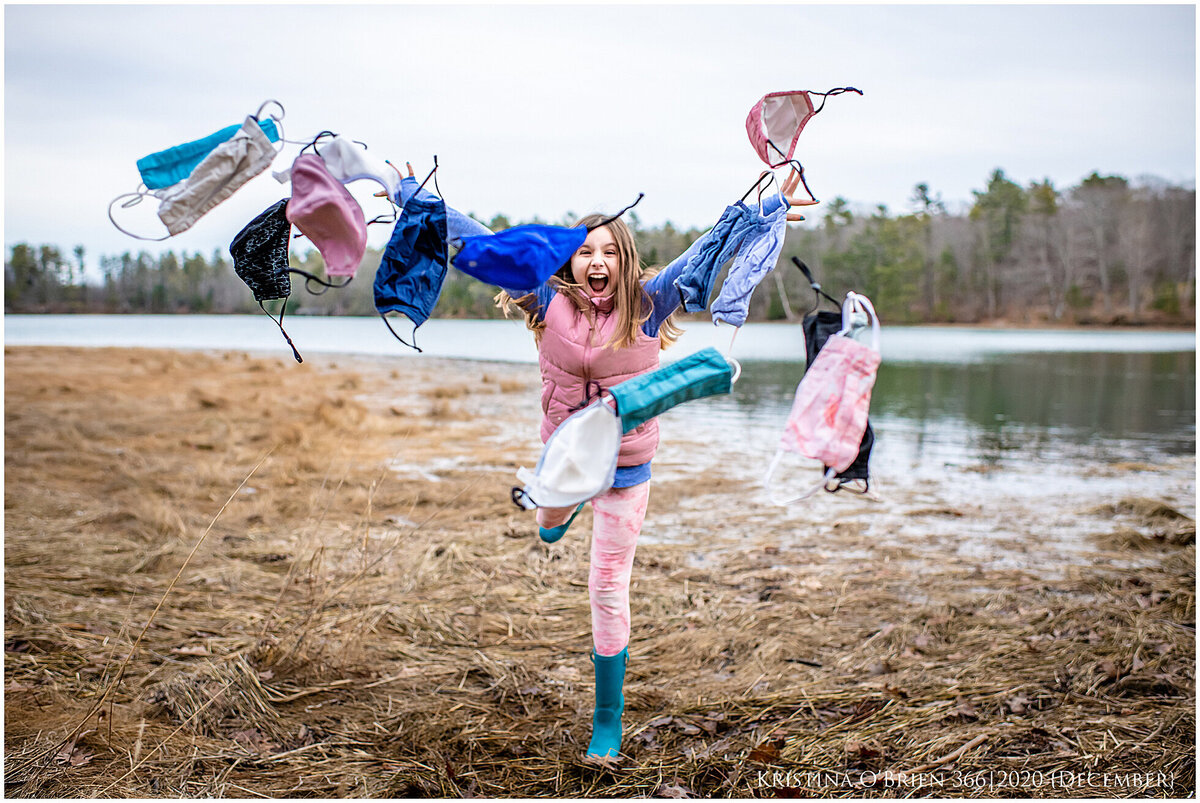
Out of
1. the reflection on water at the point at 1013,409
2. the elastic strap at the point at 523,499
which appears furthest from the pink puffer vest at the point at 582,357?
the reflection on water at the point at 1013,409

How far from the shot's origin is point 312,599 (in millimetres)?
3961

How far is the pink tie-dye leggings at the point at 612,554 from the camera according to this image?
320cm

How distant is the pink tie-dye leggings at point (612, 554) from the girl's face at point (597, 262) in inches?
30.8

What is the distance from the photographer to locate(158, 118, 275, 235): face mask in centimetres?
251

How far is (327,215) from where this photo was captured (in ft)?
7.98

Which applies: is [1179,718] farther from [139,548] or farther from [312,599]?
[139,548]

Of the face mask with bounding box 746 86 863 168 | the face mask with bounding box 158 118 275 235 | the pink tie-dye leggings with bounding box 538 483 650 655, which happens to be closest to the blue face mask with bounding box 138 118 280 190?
the face mask with bounding box 158 118 275 235

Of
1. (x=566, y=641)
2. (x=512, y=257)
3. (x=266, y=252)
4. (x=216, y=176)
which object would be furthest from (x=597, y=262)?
(x=566, y=641)

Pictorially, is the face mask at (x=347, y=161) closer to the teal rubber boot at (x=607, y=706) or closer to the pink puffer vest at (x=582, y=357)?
the pink puffer vest at (x=582, y=357)

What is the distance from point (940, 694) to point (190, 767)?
3.15 meters

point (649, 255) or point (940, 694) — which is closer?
point (649, 255)

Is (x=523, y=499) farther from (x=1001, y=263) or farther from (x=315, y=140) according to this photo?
(x=1001, y=263)

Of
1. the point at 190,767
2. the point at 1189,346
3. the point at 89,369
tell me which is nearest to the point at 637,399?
the point at 190,767

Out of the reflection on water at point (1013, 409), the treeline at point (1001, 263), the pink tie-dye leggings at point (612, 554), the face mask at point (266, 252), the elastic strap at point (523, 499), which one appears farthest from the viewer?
the treeline at point (1001, 263)
